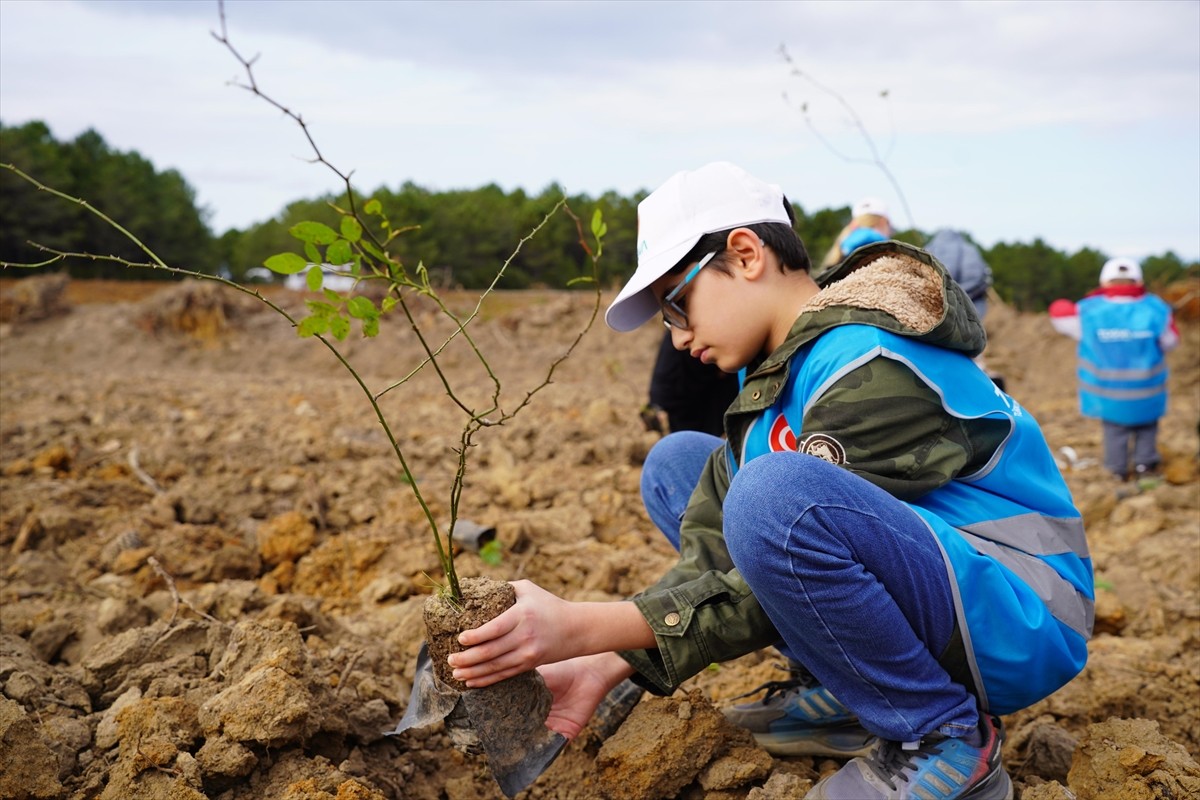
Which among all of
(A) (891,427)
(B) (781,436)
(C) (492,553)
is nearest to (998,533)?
(A) (891,427)

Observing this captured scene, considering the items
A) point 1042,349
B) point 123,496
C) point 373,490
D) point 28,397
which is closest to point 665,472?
point 373,490

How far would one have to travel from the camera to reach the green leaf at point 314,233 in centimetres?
154

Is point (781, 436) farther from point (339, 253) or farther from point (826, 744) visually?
point (339, 253)

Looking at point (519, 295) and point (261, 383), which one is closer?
point (261, 383)

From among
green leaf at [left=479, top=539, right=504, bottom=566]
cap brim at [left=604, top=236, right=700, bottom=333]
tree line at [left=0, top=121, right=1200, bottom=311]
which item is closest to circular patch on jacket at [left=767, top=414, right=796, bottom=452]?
cap brim at [left=604, top=236, right=700, bottom=333]

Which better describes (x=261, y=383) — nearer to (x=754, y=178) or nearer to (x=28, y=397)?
(x=28, y=397)

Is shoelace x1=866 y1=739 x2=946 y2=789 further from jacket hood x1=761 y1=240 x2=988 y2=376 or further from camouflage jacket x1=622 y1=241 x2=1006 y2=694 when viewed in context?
jacket hood x1=761 y1=240 x2=988 y2=376

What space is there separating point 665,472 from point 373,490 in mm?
2725

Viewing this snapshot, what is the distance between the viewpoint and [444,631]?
1784 millimetres

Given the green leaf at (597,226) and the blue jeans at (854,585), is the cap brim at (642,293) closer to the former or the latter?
the green leaf at (597,226)

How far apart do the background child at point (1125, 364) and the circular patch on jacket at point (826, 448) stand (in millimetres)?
5696

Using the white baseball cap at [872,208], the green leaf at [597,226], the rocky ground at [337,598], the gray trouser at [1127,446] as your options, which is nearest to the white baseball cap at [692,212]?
the green leaf at [597,226]

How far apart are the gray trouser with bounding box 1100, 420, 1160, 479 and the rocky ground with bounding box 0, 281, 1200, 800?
0.17 m

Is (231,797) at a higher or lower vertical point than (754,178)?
lower
